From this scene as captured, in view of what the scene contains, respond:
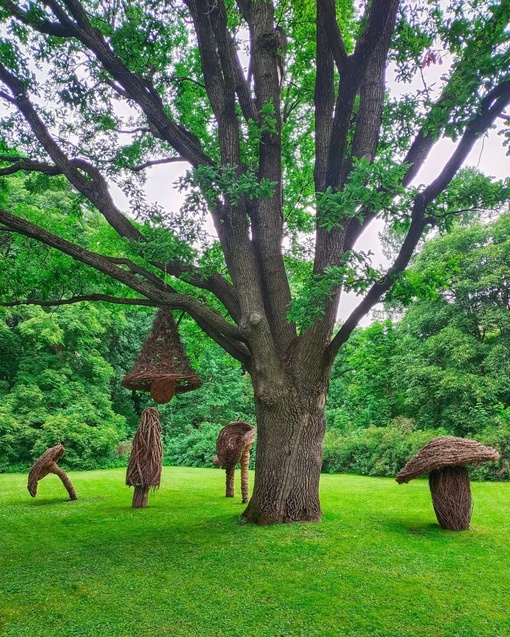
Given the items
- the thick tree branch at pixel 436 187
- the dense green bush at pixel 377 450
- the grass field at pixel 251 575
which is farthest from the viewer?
the dense green bush at pixel 377 450

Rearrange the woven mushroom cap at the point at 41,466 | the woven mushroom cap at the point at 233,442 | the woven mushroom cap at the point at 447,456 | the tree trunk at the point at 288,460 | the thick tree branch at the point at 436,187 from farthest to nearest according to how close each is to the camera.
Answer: the woven mushroom cap at the point at 41,466 → the woven mushroom cap at the point at 233,442 → the tree trunk at the point at 288,460 → the woven mushroom cap at the point at 447,456 → the thick tree branch at the point at 436,187

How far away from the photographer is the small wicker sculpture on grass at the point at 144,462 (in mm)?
7328

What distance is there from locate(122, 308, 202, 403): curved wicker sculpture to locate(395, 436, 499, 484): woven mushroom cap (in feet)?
10.3

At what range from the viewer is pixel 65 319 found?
1716 centimetres

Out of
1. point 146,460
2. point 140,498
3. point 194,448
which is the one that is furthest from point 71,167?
point 194,448

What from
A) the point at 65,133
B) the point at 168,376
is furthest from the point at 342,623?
the point at 65,133

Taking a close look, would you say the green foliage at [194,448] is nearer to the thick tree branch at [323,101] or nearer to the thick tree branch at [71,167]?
the thick tree branch at [71,167]

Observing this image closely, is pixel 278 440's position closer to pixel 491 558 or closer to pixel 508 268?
pixel 491 558

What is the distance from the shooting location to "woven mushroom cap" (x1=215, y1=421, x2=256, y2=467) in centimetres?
745

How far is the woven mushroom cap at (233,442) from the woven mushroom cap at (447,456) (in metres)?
2.72

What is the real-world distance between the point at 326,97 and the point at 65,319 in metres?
14.1

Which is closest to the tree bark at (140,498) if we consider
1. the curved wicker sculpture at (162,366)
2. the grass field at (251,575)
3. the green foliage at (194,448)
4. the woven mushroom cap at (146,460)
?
the woven mushroom cap at (146,460)

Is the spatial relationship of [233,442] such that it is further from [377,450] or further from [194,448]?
[194,448]

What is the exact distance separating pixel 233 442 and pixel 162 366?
2.10 meters
